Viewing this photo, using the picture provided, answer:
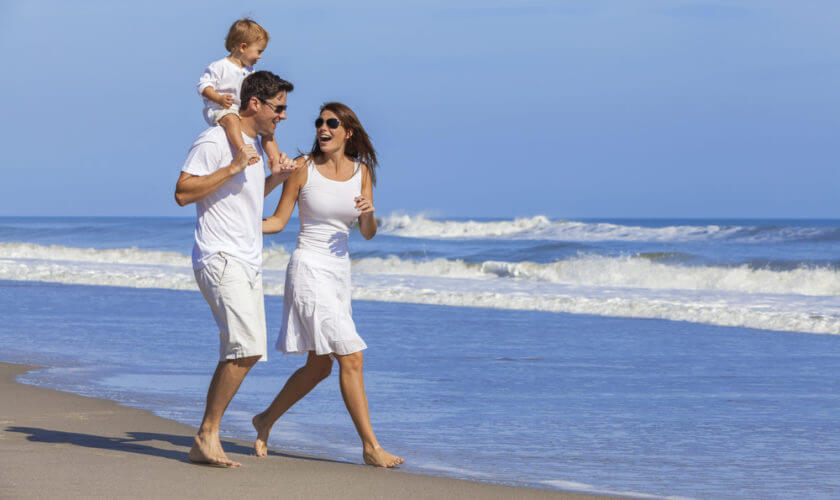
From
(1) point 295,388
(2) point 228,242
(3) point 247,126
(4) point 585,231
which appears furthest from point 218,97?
(4) point 585,231

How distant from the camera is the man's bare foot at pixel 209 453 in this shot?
175 inches

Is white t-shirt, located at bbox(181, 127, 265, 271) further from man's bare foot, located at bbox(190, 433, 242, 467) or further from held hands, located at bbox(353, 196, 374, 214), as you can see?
man's bare foot, located at bbox(190, 433, 242, 467)

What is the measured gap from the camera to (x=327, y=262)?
476 centimetres

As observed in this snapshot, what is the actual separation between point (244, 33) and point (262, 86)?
82 cm

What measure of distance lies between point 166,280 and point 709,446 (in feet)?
52.3

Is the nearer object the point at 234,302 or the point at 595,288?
the point at 234,302

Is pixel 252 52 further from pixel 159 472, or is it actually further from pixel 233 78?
pixel 159 472

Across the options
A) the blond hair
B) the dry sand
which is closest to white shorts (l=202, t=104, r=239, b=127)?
the blond hair

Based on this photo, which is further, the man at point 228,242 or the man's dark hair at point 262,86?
the man's dark hair at point 262,86

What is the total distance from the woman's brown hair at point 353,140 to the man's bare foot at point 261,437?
1.36 meters

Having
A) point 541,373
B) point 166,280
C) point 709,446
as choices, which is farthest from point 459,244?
point 709,446

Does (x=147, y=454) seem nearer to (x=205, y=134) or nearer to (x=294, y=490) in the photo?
(x=294, y=490)

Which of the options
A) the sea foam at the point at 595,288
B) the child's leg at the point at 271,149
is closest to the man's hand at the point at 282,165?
the child's leg at the point at 271,149

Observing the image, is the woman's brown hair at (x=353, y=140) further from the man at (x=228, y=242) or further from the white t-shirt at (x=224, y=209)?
the white t-shirt at (x=224, y=209)
